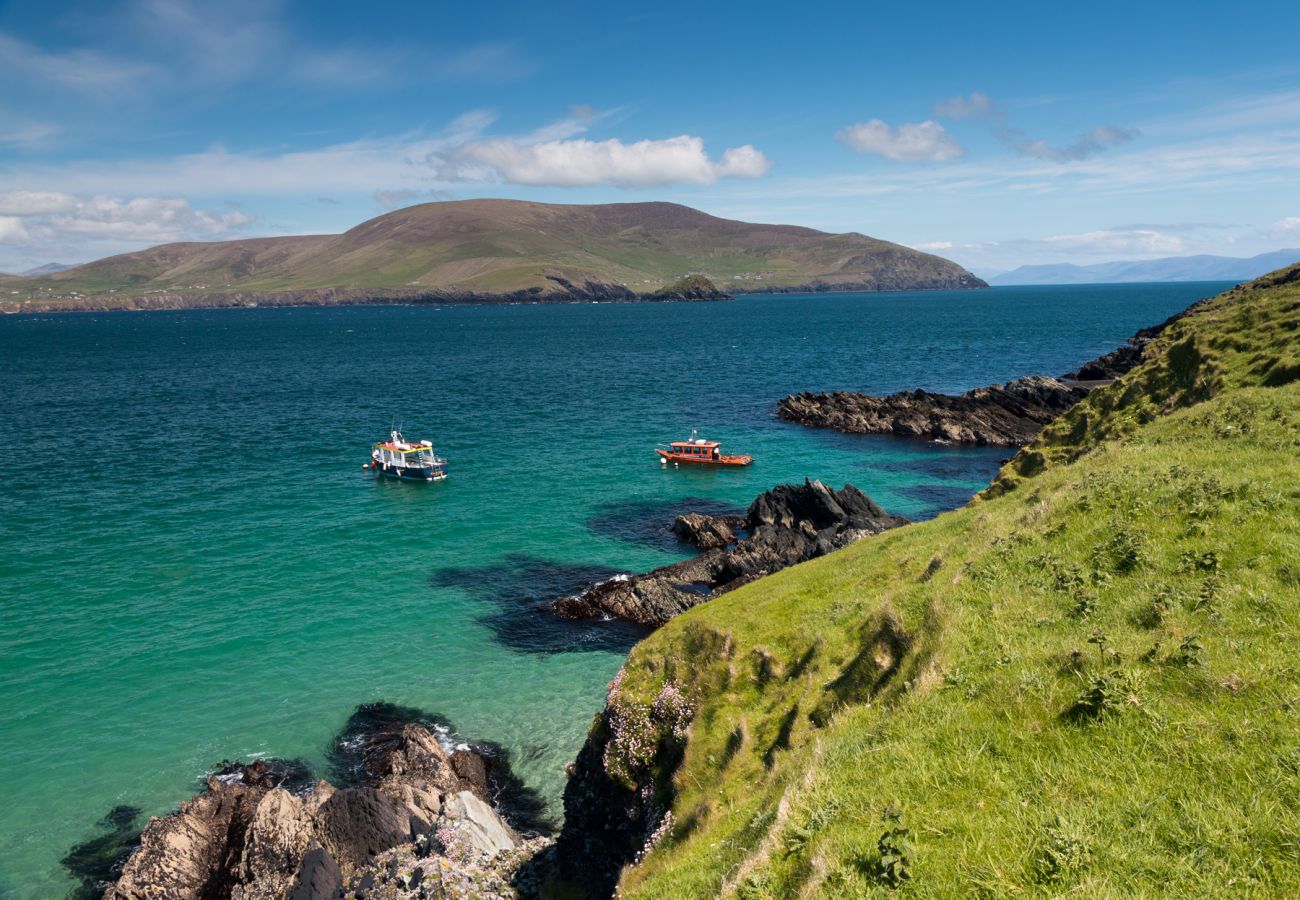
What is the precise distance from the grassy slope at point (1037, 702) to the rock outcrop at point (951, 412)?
6339 centimetres

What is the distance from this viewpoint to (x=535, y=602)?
4394 centimetres

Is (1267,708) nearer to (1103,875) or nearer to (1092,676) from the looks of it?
(1092,676)

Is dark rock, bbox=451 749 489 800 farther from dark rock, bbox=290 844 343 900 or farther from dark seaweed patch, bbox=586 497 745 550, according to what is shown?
dark seaweed patch, bbox=586 497 745 550

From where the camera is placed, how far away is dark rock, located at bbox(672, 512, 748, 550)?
52.4m

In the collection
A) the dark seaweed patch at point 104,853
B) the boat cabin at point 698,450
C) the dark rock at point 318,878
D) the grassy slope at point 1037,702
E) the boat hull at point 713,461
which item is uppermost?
the grassy slope at point 1037,702

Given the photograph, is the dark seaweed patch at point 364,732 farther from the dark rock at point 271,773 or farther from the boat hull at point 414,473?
the boat hull at point 414,473

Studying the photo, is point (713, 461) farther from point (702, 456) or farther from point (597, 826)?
point (597, 826)

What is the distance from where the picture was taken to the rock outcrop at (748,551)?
4244 cm

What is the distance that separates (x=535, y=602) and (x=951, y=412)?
63593mm

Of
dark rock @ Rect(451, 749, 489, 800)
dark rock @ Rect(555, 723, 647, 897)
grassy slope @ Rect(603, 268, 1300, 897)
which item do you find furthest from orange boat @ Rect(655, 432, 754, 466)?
dark rock @ Rect(555, 723, 647, 897)

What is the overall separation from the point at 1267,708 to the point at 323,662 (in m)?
38.0

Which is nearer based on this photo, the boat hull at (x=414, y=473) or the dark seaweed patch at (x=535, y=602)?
the dark seaweed patch at (x=535, y=602)

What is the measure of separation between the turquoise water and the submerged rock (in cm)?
428

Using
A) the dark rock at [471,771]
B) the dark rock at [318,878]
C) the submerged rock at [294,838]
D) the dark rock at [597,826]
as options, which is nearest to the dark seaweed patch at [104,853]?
the submerged rock at [294,838]
